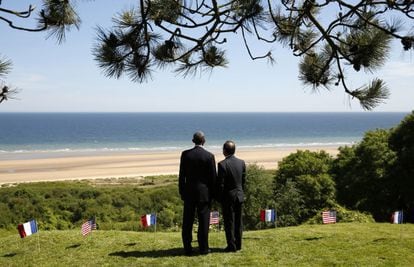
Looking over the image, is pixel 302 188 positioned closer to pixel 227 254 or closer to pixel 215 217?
pixel 215 217

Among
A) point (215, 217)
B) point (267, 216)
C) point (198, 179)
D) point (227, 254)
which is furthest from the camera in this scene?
point (267, 216)

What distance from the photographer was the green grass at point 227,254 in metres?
6.30

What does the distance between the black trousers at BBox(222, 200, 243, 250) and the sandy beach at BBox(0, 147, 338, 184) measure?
106 feet

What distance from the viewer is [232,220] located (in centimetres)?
641

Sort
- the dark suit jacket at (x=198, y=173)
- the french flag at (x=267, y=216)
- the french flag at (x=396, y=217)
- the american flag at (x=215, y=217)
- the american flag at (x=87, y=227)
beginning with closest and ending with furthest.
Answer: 1. the dark suit jacket at (x=198, y=173)
2. the american flag at (x=87, y=227)
3. the american flag at (x=215, y=217)
4. the french flag at (x=267, y=216)
5. the french flag at (x=396, y=217)

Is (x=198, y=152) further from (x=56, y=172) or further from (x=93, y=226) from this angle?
(x=56, y=172)

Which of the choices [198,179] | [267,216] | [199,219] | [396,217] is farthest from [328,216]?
[198,179]

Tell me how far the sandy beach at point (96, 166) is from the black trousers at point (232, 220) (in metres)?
32.2

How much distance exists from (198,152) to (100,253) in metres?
2.52

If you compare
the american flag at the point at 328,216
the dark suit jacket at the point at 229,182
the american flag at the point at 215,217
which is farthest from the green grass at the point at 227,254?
the american flag at the point at 215,217

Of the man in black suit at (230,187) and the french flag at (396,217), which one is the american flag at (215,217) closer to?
the man in black suit at (230,187)

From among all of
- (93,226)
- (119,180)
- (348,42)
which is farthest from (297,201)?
(119,180)

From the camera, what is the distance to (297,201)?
19.2 metres

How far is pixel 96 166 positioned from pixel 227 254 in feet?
141
